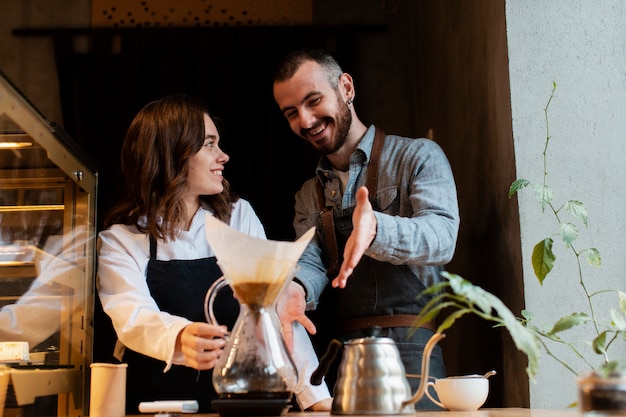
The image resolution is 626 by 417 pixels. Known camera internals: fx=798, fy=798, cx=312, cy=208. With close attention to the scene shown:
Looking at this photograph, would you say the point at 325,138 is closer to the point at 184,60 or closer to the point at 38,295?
Result: the point at 38,295

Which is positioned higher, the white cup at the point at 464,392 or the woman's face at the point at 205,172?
the woman's face at the point at 205,172

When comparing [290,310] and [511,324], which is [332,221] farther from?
[511,324]

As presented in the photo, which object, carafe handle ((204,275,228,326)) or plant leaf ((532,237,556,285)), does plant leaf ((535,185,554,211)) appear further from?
carafe handle ((204,275,228,326))

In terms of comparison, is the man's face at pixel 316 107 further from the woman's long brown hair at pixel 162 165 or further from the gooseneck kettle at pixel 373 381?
the gooseneck kettle at pixel 373 381

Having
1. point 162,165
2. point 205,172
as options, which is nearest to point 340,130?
point 205,172

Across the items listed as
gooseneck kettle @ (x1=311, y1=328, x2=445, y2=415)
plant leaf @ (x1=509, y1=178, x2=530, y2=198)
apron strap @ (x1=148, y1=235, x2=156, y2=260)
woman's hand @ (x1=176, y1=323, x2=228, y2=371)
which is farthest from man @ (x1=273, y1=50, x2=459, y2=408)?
gooseneck kettle @ (x1=311, y1=328, x2=445, y2=415)

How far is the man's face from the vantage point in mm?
2166

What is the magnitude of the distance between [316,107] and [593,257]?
2.72 ft

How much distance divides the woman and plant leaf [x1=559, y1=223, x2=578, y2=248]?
0.65 meters

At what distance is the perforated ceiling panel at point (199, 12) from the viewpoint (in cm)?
381

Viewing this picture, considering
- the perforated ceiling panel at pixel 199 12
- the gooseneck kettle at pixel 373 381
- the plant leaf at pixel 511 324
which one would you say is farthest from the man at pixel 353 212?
the perforated ceiling panel at pixel 199 12

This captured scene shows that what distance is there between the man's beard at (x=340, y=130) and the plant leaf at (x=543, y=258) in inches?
26.2

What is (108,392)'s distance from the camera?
144 cm

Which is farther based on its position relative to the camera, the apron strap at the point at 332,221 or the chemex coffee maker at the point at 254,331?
the apron strap at the point at 332,221
